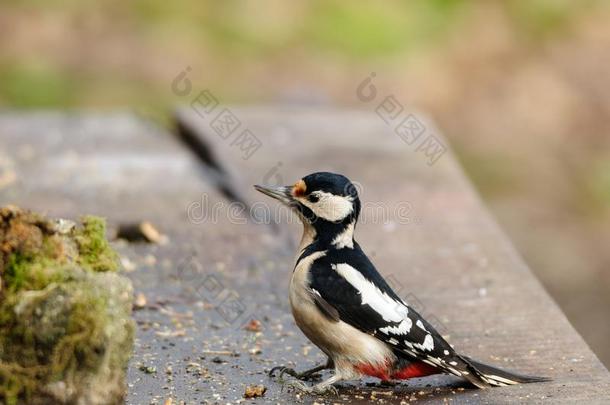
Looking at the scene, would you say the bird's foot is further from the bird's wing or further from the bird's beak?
the bird's beak

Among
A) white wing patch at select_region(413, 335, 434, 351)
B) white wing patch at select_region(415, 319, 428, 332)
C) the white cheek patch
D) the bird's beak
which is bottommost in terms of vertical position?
white wing patch at select_region(413, 335, 434, 351)

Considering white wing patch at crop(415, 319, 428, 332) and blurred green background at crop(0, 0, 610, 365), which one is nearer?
white wing patch at crop(415, 319, 428, 332)

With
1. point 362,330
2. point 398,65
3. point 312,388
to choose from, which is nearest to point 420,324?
point 362,330

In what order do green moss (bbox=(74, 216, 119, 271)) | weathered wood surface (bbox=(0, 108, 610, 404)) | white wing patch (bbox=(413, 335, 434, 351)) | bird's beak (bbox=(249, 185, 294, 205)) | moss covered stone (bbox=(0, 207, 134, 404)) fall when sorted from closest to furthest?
moss covered stone (bbox=(0, 207, 134, 404)) < green moss (bbox=(74, 216, 119, 271)) < white wing patch (bbox=(413, 335, 434, 351)) < weathered wood surface (bbox=(0, 108, 610, 404)) < bird's beak (bbox=(249, 185, 294, 205))

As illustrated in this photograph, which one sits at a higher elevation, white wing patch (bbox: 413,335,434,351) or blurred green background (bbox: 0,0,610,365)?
blurred green background (bbox: 0,0,610,365)

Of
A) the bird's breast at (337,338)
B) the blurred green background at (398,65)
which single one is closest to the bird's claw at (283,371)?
A: the bird's breast at (337,338)

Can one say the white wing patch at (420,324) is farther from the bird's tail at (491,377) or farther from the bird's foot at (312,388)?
the bird's foot at (312,388)

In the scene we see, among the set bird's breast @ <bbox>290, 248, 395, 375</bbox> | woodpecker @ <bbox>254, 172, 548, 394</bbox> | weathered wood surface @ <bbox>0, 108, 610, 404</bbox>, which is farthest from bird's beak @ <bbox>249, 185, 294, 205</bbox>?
weathered wood surface @ <bbox>0, 108, 610, 404</bbox>

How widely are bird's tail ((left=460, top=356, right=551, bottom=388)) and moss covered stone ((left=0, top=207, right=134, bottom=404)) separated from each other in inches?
55.4

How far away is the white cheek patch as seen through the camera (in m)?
4.25

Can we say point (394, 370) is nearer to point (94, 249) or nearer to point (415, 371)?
point (415, 371)

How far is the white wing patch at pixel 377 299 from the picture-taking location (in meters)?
3.98

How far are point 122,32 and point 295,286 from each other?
7.70m

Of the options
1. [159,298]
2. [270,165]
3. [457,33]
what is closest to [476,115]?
[457,33]
